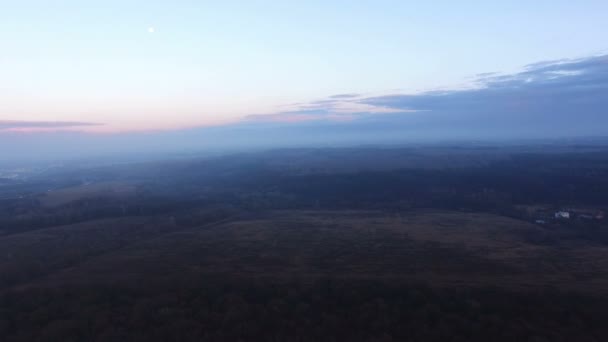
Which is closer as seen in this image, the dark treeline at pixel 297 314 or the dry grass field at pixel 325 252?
the dark treeline at pixel 297 314

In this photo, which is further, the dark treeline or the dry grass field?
the dry grass field

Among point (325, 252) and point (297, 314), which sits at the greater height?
point (297, 314)

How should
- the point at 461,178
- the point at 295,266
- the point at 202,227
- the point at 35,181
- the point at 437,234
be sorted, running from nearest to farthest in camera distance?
the point at 295,266
the point at 437,234
the point at 202,227
the point at 461,178
the point at 35,181

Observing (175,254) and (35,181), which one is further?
(35,181)

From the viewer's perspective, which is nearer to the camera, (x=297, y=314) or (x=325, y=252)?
(x=297, y=314)

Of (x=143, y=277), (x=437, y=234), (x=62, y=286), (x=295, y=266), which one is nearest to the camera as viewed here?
(x=62, y=286)

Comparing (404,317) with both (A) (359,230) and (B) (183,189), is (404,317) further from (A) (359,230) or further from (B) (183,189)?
(B) (183,189)

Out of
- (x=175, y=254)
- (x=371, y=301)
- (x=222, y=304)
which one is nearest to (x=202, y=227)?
(x=175, y=254)

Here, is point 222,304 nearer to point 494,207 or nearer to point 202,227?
point 202,227

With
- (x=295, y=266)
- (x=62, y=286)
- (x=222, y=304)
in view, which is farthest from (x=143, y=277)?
(x=295, y=266)
